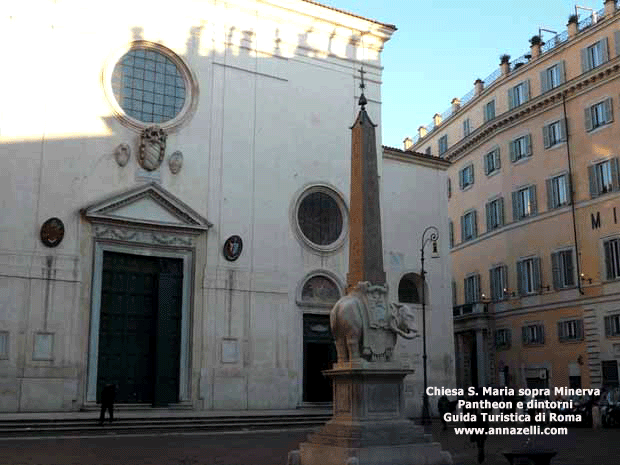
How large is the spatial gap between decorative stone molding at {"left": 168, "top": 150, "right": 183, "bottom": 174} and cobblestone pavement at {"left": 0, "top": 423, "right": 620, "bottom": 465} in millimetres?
8654

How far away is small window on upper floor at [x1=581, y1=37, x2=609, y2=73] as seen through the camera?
94.5ft

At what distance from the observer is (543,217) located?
31.5 m

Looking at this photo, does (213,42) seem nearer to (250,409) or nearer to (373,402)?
(250,409)

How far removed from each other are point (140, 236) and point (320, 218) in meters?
6.60

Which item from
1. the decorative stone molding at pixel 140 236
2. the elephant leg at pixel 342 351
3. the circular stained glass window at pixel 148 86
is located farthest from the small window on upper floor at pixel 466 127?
the elephant leg at pixel 342 351

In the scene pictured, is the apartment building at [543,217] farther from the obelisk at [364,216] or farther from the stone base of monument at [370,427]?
the stone base of monument at [370,427]

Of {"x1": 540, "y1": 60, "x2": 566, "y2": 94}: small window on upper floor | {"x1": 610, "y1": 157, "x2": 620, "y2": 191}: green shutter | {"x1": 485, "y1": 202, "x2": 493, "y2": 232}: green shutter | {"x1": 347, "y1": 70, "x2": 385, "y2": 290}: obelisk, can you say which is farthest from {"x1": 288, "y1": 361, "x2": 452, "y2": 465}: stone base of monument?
{"x1": 485, "y1": 202, "x2": 493, "y2": 232}: green shutter

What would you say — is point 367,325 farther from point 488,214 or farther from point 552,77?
point 488,214

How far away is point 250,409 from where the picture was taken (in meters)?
22.8

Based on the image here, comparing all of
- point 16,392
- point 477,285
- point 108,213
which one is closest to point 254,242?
point 108,213

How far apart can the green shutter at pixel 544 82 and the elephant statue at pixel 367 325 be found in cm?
2348

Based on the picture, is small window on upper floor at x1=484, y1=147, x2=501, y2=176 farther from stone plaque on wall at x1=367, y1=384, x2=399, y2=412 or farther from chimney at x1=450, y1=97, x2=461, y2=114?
stone plaque on wall at x1=367, y1=384, x2=399, y2=412

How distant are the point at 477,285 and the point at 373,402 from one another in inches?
1051

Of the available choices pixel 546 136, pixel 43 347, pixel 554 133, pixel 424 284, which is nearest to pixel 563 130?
pixel 554 133
